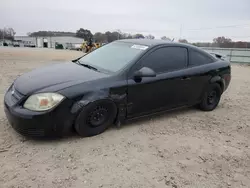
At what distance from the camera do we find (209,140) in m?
3.51

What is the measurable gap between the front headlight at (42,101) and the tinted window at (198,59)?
2518mm

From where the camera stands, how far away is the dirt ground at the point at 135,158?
244cm

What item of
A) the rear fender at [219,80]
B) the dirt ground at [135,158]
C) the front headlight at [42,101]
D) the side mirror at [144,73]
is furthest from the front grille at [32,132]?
the rear fender at [219,80]

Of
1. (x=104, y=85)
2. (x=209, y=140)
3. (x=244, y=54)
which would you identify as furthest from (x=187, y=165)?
(x=244, y=54)

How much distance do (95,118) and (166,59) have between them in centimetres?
161

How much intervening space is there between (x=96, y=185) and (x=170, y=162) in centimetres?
98

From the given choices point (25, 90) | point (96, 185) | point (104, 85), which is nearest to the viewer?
point (96, 185)

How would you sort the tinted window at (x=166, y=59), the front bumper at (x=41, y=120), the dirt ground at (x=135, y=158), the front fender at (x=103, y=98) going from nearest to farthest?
the dirt ground at (x=135, y=158)
the front bumper at (x=41, y=120)
the front fender at (x=103, y=98)
the tinted window at (x=166, y=59)

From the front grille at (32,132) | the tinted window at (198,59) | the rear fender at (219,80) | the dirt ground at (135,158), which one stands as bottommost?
the dirt ground at (135,158)

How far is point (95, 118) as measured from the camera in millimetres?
3262

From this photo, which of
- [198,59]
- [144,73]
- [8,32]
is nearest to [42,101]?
[144,73]

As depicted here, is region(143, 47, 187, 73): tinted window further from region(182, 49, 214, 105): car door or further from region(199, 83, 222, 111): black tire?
region(199, 83, 222, 111): black tire

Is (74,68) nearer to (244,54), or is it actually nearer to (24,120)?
(24,120)

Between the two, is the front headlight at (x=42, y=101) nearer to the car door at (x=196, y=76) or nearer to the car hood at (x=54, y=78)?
the car hood at (x=54, y=78)
